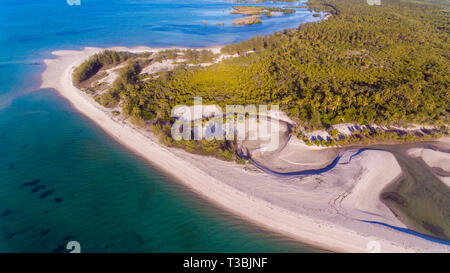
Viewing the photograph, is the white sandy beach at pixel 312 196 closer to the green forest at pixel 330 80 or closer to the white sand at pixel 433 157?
the white sand at pixel 433 157

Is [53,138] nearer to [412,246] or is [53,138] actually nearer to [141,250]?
[141,250]

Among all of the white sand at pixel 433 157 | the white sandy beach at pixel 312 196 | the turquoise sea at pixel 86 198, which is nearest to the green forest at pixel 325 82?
the white sand at pixel 433 157

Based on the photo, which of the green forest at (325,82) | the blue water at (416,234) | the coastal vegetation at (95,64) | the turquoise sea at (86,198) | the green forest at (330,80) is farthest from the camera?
the coastal vegetation at (95,64)

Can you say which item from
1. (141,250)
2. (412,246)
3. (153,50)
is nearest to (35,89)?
(153,50)

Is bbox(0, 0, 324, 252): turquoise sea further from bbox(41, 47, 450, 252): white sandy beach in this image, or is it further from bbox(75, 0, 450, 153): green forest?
bbox(75, 0, 450, 153): green forest

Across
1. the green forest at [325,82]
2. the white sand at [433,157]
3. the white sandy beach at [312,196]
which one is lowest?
the white sandy beach at [312,196]

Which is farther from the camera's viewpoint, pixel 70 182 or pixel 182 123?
pixel 182 123

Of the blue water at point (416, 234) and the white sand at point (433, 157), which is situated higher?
the white sand at point (433, 157)
